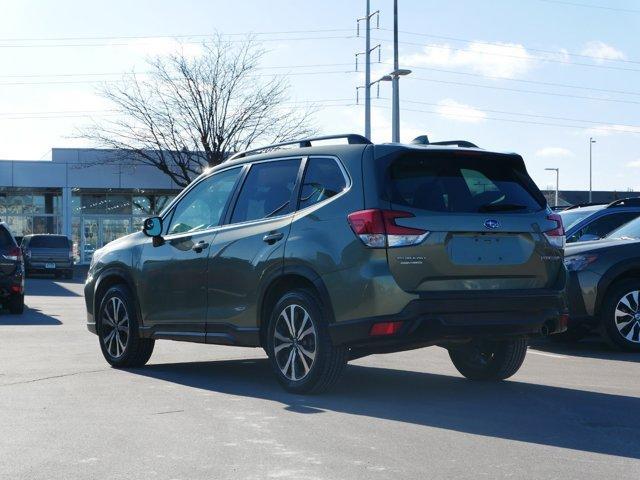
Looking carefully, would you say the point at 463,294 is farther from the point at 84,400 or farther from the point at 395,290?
the point at 84,400

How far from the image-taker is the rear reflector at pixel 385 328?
23.7ft

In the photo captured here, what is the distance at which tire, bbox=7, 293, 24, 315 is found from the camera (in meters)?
18.4

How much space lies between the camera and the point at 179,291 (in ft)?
30.6

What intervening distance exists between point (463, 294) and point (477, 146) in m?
1.32

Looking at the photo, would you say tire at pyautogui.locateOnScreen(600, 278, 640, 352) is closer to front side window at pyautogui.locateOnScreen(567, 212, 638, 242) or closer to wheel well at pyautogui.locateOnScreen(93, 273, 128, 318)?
front side window at pyautogui.locateOnScreen(567, 212, 638, 242)

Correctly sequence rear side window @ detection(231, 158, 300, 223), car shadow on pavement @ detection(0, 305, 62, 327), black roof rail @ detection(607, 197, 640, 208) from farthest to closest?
car shadow on pavement @ detection(0, 305, 62, 327) < black roof rail @ detection(607, 197, 640, 208) < rear side window @ detection(231, 158, 300, 223)

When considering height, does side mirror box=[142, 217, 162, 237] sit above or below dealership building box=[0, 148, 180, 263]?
below

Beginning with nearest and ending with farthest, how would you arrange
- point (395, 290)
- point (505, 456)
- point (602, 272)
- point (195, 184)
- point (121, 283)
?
point (505, 456)
point (395, 290)
point (195, 184)
point (121, 283)
point (602, 272)

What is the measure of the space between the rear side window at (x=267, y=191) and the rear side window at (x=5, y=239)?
1009 centimetres

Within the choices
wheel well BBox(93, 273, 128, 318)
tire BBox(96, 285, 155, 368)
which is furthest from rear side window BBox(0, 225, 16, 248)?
tire BBox(96, 285, 155, 368)

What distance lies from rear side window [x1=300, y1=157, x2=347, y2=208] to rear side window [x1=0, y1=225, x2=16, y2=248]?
1097 cm

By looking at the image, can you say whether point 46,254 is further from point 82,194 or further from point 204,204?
point 204,204

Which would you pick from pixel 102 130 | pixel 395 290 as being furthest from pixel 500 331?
pixel 102 130

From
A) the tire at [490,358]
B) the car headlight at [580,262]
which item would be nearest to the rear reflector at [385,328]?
the tire at [490,358]
